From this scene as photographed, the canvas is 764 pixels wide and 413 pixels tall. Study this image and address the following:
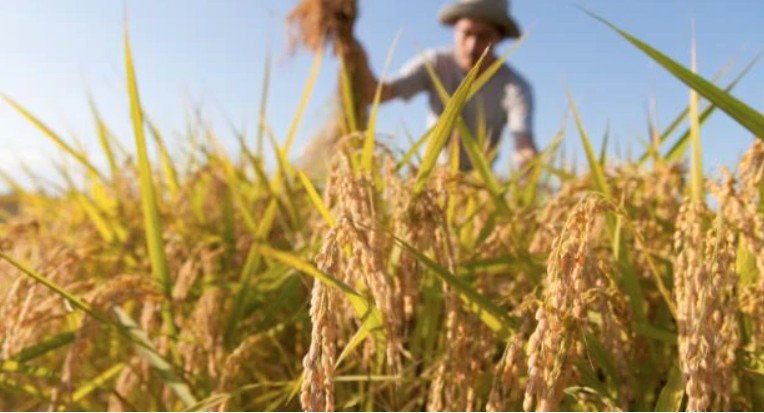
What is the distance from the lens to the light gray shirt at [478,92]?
18.4 ft

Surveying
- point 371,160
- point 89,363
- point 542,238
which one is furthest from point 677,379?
point 89,363

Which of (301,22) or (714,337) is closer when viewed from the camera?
(714,337)

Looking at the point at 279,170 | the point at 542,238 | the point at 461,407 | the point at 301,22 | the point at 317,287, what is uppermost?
the point at 301,22

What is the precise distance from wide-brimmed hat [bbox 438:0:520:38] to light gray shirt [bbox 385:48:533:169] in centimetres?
36

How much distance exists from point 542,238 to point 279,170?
Answer: 81cm

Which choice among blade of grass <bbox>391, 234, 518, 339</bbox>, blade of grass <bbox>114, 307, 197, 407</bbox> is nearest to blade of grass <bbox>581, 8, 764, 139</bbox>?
blade of grass <bbox>391, 234, 518, 339</bbox>

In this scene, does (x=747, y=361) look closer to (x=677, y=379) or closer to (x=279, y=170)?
(x=677, y=379)

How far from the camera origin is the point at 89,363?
172 centimetres

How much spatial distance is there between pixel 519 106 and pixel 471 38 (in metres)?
0.78

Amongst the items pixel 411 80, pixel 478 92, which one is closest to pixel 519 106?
pixel 478 92

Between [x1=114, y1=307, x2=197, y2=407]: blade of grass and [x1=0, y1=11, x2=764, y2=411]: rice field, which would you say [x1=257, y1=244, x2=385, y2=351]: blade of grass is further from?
[x1=114, y1=307, x2=197, y2=407]: blade of grass

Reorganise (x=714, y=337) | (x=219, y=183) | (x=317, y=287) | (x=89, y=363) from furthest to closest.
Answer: (x=219, y=183) < (x=89, y=363) < (x=714, y=337) < (x=317, y=287)

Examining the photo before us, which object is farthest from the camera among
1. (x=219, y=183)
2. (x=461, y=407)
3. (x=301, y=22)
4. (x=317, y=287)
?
(x=301, y=22)

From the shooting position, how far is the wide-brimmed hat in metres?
6.04
